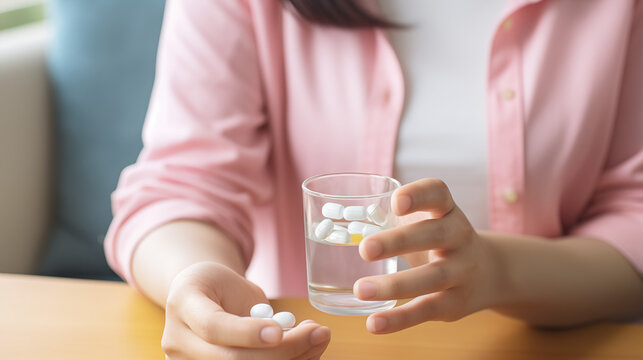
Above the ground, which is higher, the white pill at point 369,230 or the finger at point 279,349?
the white pill at point 369,230

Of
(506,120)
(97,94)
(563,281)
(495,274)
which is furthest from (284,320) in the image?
(97,94)

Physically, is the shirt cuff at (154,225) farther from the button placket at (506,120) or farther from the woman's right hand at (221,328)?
the button placket at (506,120)

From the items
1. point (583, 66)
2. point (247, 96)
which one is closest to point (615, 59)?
point (583, 66)

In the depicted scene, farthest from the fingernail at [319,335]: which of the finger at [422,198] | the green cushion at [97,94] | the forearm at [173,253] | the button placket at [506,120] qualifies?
the green cushion at [97,94]

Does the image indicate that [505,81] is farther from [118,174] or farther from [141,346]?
[118,174]

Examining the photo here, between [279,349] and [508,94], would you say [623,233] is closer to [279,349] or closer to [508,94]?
[508,94]

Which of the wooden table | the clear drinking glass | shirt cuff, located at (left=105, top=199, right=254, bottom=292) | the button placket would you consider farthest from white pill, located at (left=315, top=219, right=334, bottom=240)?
the button placket

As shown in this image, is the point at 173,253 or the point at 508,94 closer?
the point at 173,253
